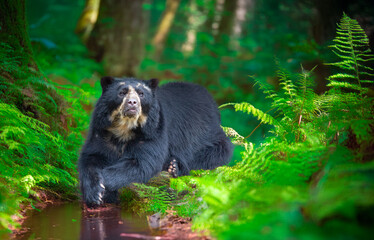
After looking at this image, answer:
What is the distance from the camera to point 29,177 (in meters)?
4.58

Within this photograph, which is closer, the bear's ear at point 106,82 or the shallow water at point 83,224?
the shallow water at point 83,224

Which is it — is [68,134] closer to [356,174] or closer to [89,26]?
[356,174]

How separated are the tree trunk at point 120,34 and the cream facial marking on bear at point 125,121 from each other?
8.79 meters

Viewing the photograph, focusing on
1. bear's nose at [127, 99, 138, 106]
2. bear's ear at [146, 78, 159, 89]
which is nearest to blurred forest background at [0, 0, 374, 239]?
bear's nose at [127, 99, 138, 106]

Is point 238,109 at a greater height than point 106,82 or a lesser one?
lesser

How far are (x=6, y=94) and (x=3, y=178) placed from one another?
1572 mm

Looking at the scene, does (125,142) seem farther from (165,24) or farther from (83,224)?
(165,24)

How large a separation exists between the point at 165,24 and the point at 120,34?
6.86 m

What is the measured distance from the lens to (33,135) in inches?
194

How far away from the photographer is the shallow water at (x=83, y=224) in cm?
389

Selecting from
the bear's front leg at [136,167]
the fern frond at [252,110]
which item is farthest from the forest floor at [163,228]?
the fern frond at [252,110]

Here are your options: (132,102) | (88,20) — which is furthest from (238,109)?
(88,20)

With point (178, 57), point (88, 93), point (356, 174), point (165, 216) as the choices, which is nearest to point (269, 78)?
point (178, 57)

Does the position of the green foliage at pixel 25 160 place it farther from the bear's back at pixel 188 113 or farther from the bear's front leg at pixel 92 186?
the bear's back at pixel 188 113
